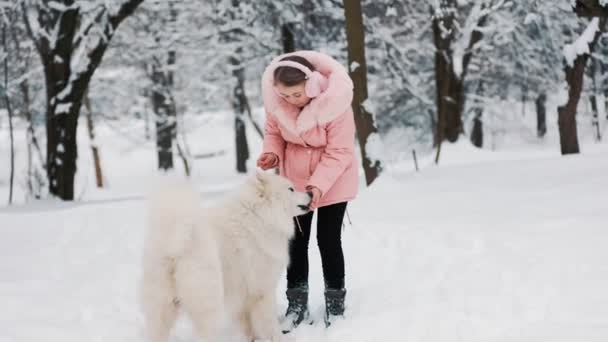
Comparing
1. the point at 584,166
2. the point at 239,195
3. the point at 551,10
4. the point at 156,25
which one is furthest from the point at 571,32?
the point at 239,195

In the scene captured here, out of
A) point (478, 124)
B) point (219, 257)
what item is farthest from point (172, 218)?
point (478, 124)

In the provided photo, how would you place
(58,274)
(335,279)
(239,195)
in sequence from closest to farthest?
(239,195), (335,279), (58,274)

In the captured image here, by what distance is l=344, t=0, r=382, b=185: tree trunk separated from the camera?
26.9 ft

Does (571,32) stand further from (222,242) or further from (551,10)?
(222,242)

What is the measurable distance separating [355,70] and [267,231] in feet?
16.9

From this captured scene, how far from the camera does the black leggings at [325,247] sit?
3.95 metres

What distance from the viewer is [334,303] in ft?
13.1

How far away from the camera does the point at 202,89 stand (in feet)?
67.1

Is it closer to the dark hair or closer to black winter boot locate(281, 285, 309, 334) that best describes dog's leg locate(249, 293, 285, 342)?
black winter boot locate(281, 285, 309, 334)

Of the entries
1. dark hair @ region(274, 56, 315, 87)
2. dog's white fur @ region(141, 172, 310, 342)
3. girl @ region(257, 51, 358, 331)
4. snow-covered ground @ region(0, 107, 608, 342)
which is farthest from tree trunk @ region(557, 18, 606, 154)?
dog's white fur @ region(141, 172, 310, 342)

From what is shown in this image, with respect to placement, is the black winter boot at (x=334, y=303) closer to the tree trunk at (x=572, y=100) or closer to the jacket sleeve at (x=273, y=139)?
the jacket sleeve at (x=273, y=139)

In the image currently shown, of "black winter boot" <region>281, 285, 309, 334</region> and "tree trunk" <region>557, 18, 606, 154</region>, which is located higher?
"tree trunk" <region>557, 18, 606, 154</region>

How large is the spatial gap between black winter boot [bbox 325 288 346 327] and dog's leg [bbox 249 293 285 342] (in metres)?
0.43

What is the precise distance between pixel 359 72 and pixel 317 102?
4.89m
